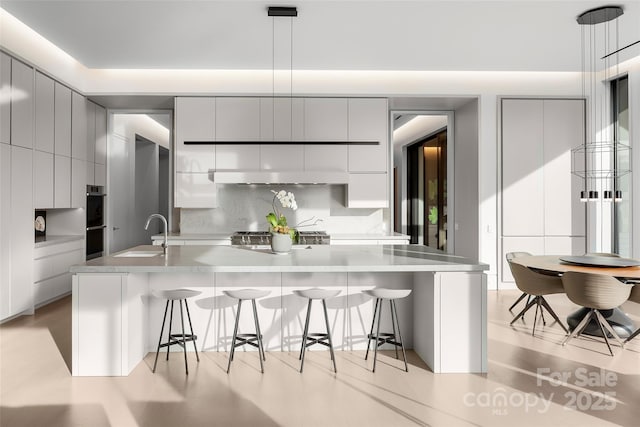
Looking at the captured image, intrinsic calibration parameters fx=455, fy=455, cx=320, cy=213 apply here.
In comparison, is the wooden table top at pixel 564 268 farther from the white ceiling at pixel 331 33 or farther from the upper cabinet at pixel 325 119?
the upper cabinet at pixel 325 119

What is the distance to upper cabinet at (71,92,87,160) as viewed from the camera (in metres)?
5.76

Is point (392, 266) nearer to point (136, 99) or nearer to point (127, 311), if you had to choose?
point (127, 311)

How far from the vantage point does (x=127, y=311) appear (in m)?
3.22

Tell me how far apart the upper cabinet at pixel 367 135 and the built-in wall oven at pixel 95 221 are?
3605 mm

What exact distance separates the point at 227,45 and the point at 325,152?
1804 millimetres

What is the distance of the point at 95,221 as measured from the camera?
253 inches

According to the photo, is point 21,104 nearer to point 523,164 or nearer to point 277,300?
point 277,300

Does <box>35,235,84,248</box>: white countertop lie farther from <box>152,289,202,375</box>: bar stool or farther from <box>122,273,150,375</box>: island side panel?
<box>152,289,202,375</box>: bar stool

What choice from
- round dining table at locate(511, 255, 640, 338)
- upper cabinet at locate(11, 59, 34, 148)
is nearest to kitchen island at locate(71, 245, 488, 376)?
round dining table at locate(511, 255, 640, 338)

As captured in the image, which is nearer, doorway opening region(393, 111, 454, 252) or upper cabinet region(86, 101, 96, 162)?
upper cabinet region(86, 101, 96, 162)

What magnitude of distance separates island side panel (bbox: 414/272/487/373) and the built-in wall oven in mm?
4980

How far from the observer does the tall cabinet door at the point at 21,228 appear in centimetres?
461

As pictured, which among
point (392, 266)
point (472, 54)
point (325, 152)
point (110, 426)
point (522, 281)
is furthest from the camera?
point (325, 152)

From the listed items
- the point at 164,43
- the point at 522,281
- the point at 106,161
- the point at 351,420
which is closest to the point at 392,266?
the point at 351,420
